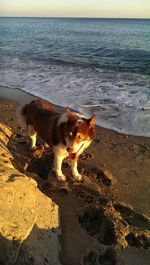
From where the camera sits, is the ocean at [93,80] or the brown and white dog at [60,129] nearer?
the brown and white dog at [60,129]

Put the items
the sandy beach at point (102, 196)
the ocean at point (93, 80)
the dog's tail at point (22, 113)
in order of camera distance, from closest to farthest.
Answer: the sandy beach at point (102, 196) → the dog's tail at point (22, 113) → the ocean at point (93, 80)

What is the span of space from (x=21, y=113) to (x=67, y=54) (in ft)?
53.5

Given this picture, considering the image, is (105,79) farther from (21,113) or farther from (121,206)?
(121,206)

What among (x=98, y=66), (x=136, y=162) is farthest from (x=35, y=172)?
(x=98, y=66)

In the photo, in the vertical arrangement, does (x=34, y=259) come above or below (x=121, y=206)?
above

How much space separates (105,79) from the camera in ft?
46.4

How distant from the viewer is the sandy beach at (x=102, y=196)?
4094 mm

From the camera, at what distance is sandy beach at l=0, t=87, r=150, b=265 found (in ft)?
13.4

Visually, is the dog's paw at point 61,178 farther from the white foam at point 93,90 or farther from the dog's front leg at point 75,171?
the white foam at point 93,90

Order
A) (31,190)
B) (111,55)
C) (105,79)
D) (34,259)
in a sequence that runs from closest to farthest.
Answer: (34,259) → (31,190) → (105,79) → (111,55)

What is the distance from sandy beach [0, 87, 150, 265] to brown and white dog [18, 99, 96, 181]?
0.39m

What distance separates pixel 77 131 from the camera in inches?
187

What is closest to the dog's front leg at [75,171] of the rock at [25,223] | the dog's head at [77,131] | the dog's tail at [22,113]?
the dog's head at [77,131]

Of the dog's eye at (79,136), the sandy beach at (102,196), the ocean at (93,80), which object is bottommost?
the ocean at (93,80)
